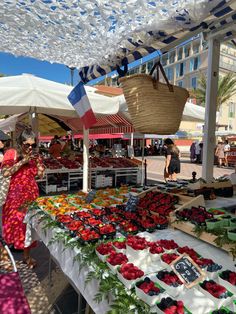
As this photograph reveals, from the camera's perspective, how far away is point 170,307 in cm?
119

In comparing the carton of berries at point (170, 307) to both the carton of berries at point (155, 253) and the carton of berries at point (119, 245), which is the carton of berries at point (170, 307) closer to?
the carton of berries at point (155, 253)

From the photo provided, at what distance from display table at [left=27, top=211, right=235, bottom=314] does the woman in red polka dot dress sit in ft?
3.14

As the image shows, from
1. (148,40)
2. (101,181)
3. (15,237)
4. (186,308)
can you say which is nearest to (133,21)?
(148,40)

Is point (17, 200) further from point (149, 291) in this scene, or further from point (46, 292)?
point (149, 291)

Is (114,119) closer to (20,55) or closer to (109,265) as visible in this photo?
(20,55)

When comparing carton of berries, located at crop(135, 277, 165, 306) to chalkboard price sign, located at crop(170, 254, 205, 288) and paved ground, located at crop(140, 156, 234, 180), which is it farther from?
paved ground, located at crop(140, 156, 234, 180)

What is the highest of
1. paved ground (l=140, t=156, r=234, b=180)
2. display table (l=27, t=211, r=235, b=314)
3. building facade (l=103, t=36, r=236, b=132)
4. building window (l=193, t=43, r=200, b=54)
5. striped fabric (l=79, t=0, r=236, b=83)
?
building window (l=193, t=43, r=200, b=54)

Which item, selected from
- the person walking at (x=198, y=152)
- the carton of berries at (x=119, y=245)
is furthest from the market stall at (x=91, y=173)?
the person walking at (x=198, y=152)

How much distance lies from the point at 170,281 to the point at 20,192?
7.69 ft

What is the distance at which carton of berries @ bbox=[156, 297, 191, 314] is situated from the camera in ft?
3.85

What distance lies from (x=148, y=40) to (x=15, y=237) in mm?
2654

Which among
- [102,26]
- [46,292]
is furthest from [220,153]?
[102,26]

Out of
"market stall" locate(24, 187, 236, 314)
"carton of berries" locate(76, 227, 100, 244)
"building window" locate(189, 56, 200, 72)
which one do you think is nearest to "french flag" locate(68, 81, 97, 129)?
"market stall" locate(24, 187, 236, 314)

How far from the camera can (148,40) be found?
6.54 feet
